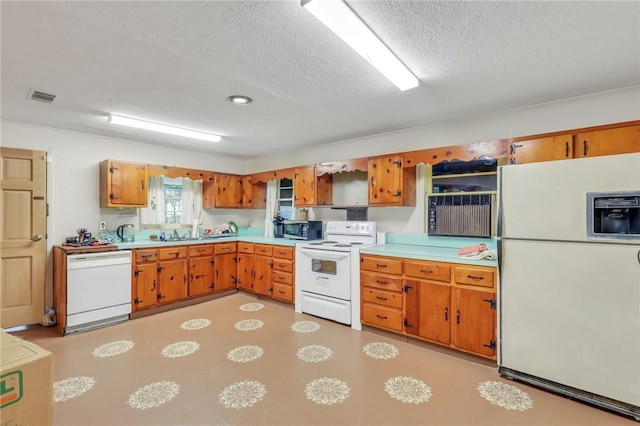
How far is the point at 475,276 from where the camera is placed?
281cm

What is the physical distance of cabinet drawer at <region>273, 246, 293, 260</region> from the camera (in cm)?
444

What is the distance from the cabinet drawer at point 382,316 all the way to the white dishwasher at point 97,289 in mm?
3049

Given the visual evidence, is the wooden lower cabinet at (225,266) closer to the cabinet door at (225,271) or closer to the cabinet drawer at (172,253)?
the cabinet door at (225,271)

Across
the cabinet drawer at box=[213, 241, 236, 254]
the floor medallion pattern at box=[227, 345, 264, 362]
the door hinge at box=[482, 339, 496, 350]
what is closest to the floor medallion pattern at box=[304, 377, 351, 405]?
the floor medallion pattern at box=[227, 345, 264, 362]

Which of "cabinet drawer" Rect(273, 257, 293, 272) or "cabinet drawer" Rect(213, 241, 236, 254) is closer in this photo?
"cabinet drawer" Rect(273, 257, 293, 272)

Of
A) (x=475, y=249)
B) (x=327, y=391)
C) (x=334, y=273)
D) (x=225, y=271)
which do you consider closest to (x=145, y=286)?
(x=225, y=271)

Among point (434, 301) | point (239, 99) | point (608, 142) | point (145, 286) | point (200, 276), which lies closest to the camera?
point (608, 142)

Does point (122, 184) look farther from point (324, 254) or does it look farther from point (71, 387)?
point (324, 254)

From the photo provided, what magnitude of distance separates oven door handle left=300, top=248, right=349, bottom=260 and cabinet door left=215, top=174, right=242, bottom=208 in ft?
6.94

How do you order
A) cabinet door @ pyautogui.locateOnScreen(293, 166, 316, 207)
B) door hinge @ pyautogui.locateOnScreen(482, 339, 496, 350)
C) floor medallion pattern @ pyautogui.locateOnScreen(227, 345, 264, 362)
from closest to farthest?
door hinge @ pyautogui.locateOnScreen(482, 339, 496, 350), floor medallion pattern @ pyautogui.locateOnScreen(227, 345, 264, 362), cabinet door @ pyautogui.locateOnScreen(293, 166, 316, 207)

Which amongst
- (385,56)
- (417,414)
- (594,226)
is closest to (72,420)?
(417,414)

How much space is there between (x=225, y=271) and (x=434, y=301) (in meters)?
3.36

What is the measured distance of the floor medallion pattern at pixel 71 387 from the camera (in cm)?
225

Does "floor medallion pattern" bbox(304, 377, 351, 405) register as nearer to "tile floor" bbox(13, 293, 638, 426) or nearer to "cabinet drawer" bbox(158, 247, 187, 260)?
"tile floor" bbox(13, 293, 638, 426)
